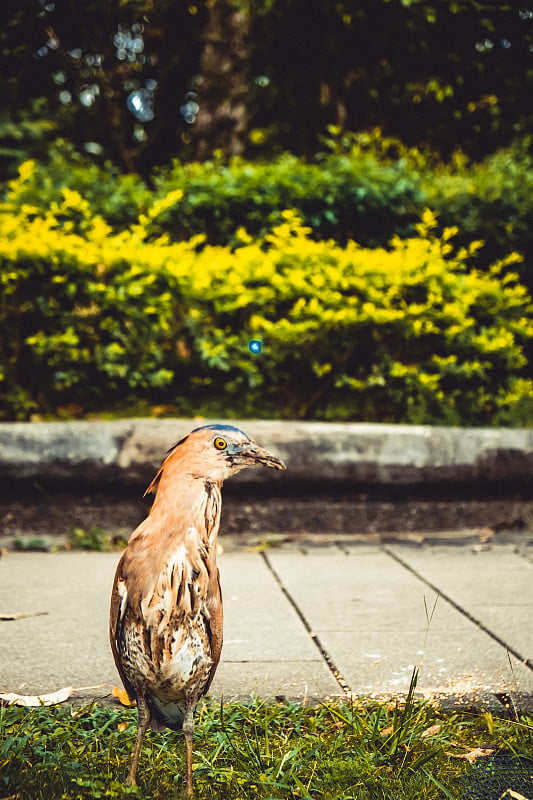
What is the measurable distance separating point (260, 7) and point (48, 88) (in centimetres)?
386

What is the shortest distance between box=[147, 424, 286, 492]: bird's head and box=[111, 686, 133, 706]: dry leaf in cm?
95

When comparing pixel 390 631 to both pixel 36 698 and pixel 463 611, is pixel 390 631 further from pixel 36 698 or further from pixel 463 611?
pixel 36 698

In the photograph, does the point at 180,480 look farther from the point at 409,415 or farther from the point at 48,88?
the point at 48,88

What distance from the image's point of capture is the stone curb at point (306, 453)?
170 inches

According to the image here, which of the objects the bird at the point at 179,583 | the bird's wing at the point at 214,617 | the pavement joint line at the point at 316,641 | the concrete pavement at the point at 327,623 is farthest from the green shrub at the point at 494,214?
the bird's wing at the point at 214,617

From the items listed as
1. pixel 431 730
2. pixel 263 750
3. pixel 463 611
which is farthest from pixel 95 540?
pixel 431 730

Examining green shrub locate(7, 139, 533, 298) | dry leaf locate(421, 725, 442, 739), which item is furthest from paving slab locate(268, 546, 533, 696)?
green shrub locate(7, 139, 533, 298)

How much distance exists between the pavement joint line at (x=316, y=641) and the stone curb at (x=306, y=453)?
33.7 inches

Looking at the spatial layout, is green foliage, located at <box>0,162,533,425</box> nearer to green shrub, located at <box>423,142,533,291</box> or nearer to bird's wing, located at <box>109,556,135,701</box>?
green shrub, located at <box>423,142,533,291</box>

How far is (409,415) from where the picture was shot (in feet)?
16.6

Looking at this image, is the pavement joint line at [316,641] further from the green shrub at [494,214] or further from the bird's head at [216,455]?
the green shrub at [494,214]

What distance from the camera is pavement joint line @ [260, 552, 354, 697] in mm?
2445

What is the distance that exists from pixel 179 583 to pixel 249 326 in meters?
3.25

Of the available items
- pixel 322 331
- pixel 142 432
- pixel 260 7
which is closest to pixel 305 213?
pixel 322 331
